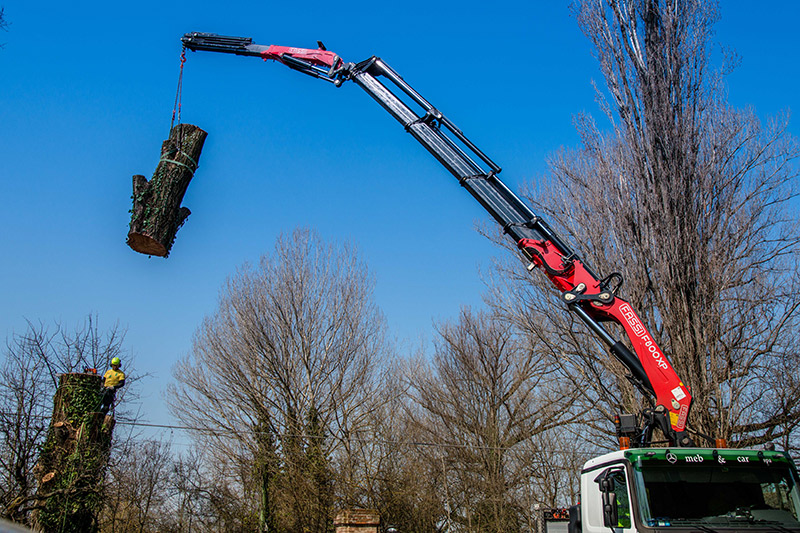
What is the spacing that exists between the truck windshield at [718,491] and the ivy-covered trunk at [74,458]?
21.1 ft

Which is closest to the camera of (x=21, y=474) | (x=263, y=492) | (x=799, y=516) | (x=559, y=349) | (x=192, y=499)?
(x=799, y=516)

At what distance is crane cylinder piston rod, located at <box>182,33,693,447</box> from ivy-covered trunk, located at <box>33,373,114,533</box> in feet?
18.2

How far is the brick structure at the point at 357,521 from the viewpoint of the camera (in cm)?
998

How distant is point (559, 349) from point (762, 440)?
4525 millimetres

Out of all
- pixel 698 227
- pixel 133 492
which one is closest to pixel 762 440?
pixel 698 227

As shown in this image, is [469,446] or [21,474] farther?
[469,446]

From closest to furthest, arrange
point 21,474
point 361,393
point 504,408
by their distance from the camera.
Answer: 1. point 21,474
2. point 361,393
3. point 504,408

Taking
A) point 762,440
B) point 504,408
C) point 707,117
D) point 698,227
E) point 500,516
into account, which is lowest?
point 500,516

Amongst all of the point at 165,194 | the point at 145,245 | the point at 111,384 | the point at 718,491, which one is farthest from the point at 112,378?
the point at 718,491

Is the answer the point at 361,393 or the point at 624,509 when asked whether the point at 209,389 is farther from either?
the point at 624,509

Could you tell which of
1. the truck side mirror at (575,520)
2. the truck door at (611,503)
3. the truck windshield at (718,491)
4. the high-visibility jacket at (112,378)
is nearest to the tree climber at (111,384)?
the high-visibility jacket at (112,378)

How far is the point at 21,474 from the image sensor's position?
7.50 metres

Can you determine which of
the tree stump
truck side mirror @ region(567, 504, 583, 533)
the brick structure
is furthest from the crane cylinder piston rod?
A: the brick structure

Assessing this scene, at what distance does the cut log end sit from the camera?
7074 millimetres
